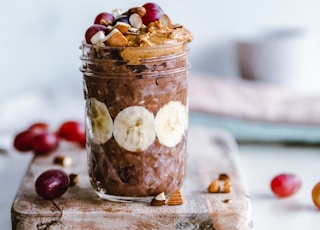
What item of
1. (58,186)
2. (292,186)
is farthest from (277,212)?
(58,186)

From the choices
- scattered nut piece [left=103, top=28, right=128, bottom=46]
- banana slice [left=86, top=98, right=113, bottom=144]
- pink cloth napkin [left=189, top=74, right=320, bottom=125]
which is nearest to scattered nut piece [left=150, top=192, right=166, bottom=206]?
banana slice [left=86, top=98, right=113, bottom=144]

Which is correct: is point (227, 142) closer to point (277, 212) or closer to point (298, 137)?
point (298, 137)

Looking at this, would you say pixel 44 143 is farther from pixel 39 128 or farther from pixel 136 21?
pixel 136 21

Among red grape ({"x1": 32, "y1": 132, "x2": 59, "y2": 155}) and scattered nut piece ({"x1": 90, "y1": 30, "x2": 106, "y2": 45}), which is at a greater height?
scattered nut piece ({"x1": 90, "y1": 30, "x2": 106, "y2": 45})

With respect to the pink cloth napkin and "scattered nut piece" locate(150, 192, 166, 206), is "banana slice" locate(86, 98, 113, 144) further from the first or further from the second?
the pink cloth napkin

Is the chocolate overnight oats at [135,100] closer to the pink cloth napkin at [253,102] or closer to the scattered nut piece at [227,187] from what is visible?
the scattered nut piece at [227,187]

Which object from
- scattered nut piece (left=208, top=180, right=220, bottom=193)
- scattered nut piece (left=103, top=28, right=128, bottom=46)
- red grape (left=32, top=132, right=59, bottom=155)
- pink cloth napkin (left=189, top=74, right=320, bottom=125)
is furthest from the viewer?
pink cloth napkin (left=189, top=74, right=320, bottom=125)
